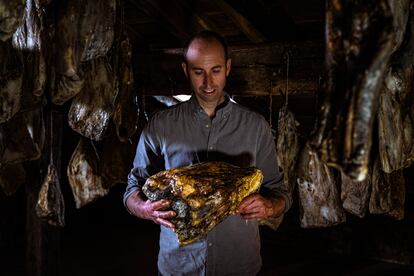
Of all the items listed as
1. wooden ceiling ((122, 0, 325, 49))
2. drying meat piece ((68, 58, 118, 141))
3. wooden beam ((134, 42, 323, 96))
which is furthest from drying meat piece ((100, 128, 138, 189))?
wooden ceiling ((122, 0, 325, 49))

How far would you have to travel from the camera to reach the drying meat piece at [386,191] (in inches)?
133

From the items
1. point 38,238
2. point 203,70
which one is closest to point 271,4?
point 203,70

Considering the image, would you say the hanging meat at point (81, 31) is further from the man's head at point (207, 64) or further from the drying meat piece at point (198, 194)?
the drying meat piece at point (198, 194)

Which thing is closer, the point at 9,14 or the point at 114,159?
the point at 9,14

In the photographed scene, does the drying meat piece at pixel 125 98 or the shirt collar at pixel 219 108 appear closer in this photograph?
the shirt collar at pixel 219 108

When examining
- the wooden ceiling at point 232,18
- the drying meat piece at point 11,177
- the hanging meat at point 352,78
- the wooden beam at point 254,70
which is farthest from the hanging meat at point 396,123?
the drying meat piece at point 11,177

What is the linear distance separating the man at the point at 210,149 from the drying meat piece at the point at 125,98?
76 cm

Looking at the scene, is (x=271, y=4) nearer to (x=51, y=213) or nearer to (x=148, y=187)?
(x=148, y=187)

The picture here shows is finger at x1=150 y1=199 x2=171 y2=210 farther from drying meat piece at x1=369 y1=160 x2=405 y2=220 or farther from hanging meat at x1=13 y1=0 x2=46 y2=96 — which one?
drying meat piece at x1=369 y1=160 x2=405 y2=220

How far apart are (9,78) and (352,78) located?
6.08ft

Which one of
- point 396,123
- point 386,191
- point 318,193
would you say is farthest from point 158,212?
point 386,191

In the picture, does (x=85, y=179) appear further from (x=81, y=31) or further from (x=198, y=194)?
(x=198, y=194)

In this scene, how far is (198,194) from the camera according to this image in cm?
191

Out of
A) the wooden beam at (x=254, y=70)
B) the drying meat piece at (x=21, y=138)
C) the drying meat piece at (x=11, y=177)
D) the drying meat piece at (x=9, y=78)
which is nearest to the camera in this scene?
the drying meat piece at (x=9, y=78)
